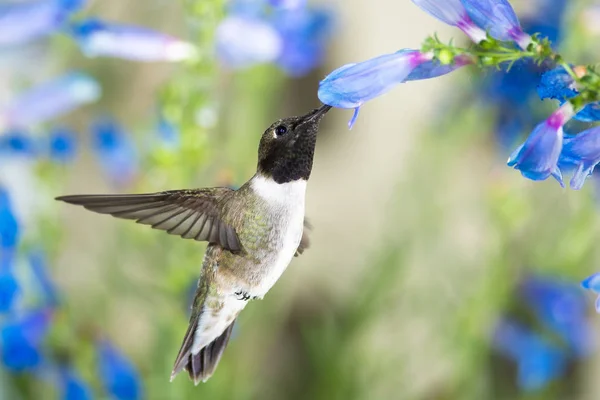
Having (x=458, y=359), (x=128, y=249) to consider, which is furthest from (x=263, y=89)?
(x=458, y=359)

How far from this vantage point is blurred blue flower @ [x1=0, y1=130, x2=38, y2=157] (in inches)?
30.7

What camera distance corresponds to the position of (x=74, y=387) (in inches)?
32.9

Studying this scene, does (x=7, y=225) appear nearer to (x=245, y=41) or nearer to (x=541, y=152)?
(x=245, y=41)

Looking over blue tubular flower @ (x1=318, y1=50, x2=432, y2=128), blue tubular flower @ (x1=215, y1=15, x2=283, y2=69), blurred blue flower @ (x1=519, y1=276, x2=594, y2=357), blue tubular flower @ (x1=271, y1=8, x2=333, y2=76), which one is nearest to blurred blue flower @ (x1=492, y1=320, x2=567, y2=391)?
blurred blue flower @ (x1=519, y1=276, x2=594, y2=357)

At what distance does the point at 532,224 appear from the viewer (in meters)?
1.31

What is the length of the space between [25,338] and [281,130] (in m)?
0.56

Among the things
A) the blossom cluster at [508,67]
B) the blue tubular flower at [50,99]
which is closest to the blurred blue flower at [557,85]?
the blossom cluster at [508,67]

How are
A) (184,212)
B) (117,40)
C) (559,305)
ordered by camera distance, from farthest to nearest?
(559,305), (117,40), (184,212)

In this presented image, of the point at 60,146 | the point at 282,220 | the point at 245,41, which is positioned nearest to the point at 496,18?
the point at 282,220

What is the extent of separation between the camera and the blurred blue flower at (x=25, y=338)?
0.79m

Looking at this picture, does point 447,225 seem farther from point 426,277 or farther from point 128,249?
point 128,249

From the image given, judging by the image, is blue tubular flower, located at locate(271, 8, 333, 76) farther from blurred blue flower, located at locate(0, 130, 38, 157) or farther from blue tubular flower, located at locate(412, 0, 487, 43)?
blue tubular flower, located at locate(412, 0, 487, 43)

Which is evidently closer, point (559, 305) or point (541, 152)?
point (541, 152)

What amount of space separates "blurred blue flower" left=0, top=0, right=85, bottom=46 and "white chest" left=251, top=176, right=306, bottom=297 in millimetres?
309
